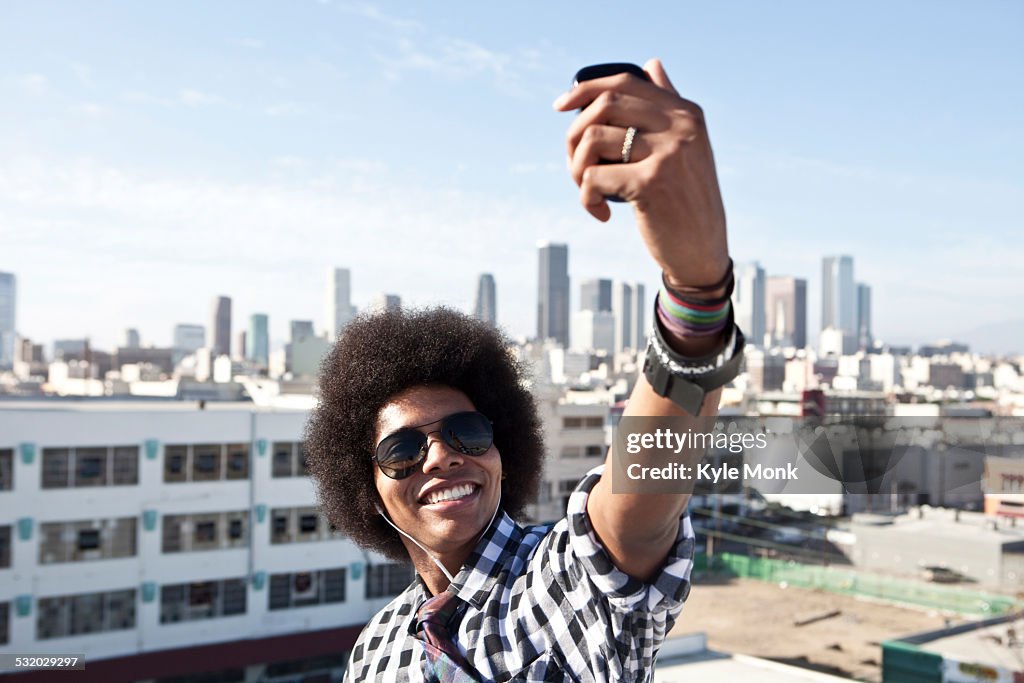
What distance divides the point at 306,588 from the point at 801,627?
20.8 metres

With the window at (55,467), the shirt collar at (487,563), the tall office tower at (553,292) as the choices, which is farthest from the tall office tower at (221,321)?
the shirt collar at (487,563)

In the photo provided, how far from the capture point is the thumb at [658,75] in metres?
1.14

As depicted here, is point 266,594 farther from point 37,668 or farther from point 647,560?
point 647,560

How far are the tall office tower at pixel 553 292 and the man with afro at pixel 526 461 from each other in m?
177

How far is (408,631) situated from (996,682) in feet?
76.5

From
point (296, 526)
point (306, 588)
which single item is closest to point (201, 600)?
point (306, 588)

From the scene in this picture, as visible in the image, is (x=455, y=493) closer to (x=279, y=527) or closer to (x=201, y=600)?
(x=201, y=600)

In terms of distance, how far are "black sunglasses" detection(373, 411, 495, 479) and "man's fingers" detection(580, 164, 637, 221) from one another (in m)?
1.04

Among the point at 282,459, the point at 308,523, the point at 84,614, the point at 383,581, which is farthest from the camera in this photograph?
the point at 383,581

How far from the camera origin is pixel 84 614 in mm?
20312

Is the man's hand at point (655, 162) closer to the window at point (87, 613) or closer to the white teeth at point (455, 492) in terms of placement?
the white teeth at point (455, 492)

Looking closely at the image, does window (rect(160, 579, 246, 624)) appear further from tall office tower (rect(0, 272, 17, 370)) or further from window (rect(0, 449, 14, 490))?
tall office tower (rect(0, 272, 17, 370))

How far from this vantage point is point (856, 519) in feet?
123

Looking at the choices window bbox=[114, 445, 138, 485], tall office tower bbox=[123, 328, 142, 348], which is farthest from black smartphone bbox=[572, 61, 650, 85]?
tall office tower bbox=[123, 328, 142, 348]
